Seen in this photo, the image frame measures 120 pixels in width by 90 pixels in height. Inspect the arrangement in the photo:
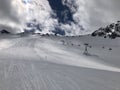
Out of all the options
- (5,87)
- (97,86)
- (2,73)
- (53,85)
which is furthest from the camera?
(2,73)

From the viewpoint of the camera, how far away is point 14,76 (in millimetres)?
14398

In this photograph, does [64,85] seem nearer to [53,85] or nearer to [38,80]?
[53,85]

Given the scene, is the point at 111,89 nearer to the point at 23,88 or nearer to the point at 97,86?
the point at 97,86

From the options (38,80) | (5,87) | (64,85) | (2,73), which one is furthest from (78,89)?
(2,73)

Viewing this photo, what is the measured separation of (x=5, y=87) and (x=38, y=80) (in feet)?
8.60

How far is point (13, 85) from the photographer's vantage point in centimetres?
1202

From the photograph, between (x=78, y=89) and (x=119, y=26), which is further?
(x=119, y=26)

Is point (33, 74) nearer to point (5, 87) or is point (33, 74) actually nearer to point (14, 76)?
point (14, 76)

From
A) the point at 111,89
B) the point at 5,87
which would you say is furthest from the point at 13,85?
the point at 111,89

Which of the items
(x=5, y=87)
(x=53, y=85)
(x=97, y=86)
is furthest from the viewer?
(x=97, y=86)

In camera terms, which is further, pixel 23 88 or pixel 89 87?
pixel 89 87

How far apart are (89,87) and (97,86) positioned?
0.76m

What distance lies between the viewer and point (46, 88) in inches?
467

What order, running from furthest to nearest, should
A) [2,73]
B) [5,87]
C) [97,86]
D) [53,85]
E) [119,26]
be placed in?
[119,26], [2,73], [97,86], [53,85], [5,87]
